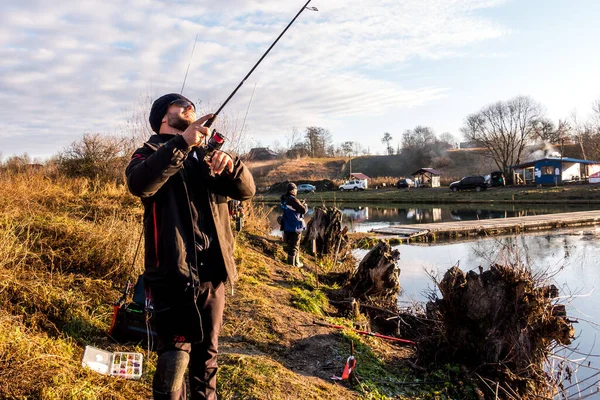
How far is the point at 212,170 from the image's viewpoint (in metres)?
2.45

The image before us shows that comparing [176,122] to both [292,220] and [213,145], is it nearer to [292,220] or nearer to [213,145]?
[213,145]

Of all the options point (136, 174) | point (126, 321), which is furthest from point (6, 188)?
point (136, 174)

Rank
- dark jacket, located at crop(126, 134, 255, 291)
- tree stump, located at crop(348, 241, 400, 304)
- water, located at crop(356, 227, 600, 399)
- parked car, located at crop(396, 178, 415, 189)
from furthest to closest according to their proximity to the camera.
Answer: parked car, located at crop(396, 178, 415, 189) < tree stump, located at crop(348, 241, 400, 304) < water, located at crop(356, 227, 600, 399) < dark jacket, located at crop(126, 134, 255, 291)

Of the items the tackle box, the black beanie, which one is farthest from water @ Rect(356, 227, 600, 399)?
the black beanie

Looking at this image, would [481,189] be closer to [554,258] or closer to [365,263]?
[554,258]

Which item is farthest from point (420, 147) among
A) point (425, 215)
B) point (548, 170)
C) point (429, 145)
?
point (425, 215)

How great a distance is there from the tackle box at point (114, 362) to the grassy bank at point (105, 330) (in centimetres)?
6

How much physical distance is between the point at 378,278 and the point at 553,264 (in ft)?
21.3

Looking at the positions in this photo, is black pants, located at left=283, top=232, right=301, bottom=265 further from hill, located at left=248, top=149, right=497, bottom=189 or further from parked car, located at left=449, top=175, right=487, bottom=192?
hill, located at left=248, top=149, right=497, bottom=189

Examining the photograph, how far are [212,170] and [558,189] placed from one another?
41987 millimetres

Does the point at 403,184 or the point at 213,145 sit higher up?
the point at 403,184

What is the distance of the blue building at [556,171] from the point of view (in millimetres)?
45406

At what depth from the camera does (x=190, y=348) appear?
257 cm

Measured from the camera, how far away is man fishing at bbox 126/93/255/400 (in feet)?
7.72
